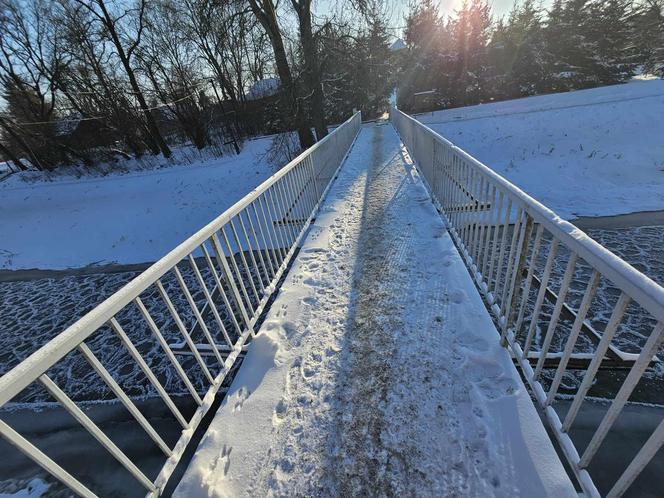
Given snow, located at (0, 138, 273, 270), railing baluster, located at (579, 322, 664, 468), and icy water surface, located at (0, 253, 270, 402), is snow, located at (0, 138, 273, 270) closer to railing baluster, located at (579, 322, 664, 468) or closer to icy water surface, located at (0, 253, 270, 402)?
icy water surface, located at (0, 253, 270, 402)

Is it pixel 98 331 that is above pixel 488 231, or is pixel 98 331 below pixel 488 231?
below

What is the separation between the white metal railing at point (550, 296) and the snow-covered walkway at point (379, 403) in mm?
212

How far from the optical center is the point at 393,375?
231 cm

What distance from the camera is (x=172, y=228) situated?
11586mm

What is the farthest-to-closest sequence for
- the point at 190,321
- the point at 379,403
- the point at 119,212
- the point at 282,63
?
1. the point at 119,212
2. the point at 282,63
3. the point at 190,321
4. the point at 379,403

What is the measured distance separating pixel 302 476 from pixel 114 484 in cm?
228

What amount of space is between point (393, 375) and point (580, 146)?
44.6 ft

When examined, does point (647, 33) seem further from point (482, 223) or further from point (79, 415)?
point (79, 415)

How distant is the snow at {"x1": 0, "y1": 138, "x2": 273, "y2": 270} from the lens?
35.7ft

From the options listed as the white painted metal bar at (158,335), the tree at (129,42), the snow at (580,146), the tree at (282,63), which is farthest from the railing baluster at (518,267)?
the tree at (129,42)

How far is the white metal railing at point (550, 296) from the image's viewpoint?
1.21m

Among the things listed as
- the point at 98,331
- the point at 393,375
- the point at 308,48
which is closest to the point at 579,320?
the point at 393,375

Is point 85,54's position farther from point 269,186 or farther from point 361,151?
point 269,186

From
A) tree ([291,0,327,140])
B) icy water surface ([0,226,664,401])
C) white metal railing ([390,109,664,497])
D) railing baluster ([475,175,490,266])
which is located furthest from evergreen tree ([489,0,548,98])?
railing baluster ([475,175,490,266])
